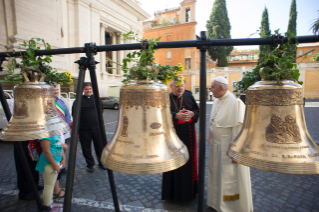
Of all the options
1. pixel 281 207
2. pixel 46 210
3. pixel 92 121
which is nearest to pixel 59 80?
pixel 46 210

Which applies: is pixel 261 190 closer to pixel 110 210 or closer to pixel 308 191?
pixel 308 191

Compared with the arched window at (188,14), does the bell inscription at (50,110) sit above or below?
below

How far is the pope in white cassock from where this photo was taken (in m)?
2.68

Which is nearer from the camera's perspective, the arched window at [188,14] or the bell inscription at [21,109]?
the bell inscription at [21,109]

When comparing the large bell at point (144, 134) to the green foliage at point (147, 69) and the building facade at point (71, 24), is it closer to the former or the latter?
the green foliage at point (147, 69)

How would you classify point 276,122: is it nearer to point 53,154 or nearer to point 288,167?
point 288,167

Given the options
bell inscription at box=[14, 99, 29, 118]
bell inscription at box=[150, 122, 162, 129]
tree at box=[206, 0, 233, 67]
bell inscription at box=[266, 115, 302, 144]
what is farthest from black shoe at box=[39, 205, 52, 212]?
tree at box=[206, 0, 233, 67]

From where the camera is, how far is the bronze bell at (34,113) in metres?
1.62

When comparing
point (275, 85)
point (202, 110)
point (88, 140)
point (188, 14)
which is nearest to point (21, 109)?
point (202, 110)

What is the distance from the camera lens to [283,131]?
1170 mm

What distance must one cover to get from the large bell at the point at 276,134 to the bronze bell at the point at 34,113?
1.48m

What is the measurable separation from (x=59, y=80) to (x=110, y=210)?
201 centimetres

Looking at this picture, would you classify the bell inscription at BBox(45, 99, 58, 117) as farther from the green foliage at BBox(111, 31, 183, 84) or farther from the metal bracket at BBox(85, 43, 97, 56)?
the green foliage at BBox(111, 31, 183, 84)

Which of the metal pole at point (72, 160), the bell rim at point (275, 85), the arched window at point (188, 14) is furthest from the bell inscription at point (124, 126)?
the arched window at point (188, 14)
